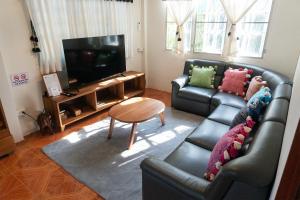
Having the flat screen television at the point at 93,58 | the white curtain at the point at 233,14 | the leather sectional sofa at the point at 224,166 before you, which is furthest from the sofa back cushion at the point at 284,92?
the flat screen television at the point at 93,58

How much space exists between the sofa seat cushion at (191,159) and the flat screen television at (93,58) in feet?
6.59

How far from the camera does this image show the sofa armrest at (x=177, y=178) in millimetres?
1240

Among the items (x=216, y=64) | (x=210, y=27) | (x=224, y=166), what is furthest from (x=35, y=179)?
(x=210, y=27)

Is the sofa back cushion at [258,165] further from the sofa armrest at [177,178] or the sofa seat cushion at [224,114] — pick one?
the sofa seat cushion at [224,114]

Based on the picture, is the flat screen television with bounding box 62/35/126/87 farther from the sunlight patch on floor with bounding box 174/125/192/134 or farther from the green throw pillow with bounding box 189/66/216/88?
the sunlight patch on floor with bounding box 174/125/192/134

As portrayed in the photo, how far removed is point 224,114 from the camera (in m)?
2.60

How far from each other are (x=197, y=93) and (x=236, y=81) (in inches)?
24.6

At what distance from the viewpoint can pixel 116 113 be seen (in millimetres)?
2658

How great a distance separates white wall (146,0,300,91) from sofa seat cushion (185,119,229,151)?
65.6 inches

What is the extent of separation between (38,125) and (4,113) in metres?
0.61

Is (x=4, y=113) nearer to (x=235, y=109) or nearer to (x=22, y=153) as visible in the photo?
(x=22, y=153)

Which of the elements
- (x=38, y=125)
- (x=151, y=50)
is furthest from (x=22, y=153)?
(x=151, y=50)

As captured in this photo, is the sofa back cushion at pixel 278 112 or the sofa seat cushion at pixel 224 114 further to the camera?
the sofa seat cushion at pixel 224 114

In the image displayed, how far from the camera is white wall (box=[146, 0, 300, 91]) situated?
294 centimetres
